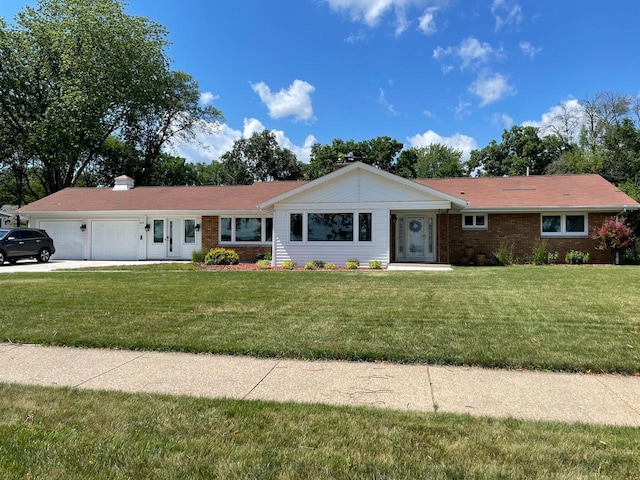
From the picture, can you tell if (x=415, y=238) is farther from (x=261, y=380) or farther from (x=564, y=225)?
(x=261, y=380)

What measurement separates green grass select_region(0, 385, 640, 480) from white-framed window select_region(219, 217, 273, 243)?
16762 mm

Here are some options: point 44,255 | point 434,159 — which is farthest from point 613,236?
point 434,159

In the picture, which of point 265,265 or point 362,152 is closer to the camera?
point 265,265

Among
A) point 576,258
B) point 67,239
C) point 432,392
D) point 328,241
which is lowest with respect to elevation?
point 432,392

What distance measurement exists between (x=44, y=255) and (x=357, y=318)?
1921cm

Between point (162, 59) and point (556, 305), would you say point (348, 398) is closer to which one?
point (556, 305)

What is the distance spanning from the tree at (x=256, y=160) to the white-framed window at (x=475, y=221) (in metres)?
32.4

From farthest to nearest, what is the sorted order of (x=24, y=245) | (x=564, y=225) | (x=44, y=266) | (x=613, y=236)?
(x=24, y=245) → (x=44, y=266) → (x=564, y=225) → (x=613, y=236)

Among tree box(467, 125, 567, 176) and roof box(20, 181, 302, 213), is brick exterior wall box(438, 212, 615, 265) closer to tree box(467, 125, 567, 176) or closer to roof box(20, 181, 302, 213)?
roof box(20, 181, 302, 213)

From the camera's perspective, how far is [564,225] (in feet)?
59.7

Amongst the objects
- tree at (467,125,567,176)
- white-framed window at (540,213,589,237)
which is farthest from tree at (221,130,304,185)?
white-framed window at (540,213,589,237)

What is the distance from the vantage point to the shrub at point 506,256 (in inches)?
706

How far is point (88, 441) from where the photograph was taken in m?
3.22

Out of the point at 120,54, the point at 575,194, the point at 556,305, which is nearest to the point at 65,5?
the point at 120,54
